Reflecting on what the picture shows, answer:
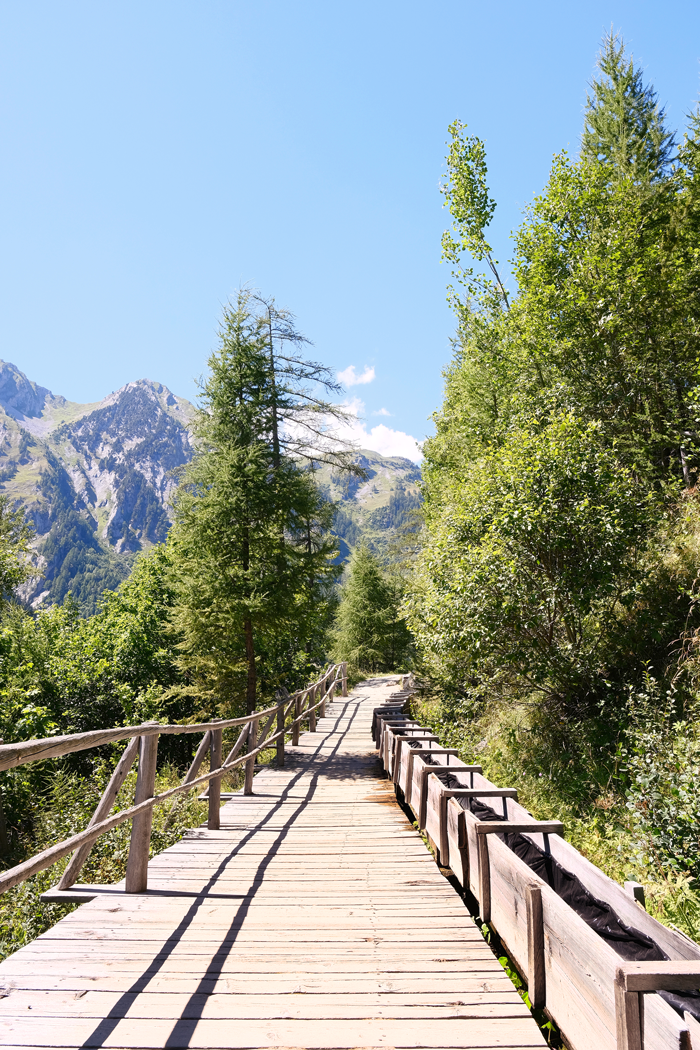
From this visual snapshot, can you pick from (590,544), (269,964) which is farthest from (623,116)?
(269,964)

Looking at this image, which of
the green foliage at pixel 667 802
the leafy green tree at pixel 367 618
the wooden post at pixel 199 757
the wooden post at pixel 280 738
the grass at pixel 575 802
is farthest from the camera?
the leafy green tree at pixel 367 618

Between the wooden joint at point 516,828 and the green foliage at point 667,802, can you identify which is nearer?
the wooden joint at point 516,828

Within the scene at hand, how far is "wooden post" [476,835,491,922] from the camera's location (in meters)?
3.83

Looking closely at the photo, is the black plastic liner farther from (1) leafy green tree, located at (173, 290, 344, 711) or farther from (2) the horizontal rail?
(1) leafy green tree, located at (173, 290, 344, 711)

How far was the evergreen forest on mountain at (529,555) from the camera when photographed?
839cm

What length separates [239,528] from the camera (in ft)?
43.5

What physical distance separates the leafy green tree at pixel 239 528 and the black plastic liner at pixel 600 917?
28.9 feet

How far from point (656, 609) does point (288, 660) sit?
14.1 meters

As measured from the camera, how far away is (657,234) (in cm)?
1413

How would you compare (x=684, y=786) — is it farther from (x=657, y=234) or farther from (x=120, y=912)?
(x=657, y=234)

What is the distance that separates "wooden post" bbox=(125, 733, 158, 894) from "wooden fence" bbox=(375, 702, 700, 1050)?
2479 millimetres

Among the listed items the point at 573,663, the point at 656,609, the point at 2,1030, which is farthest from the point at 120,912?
the point at 656,609

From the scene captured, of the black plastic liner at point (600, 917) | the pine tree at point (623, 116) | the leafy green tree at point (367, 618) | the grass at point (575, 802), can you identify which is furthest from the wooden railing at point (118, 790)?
the leafy green tree at point (367, 618)

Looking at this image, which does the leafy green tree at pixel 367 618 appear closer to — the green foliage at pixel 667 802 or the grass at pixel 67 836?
the grass at pixel 67 836
